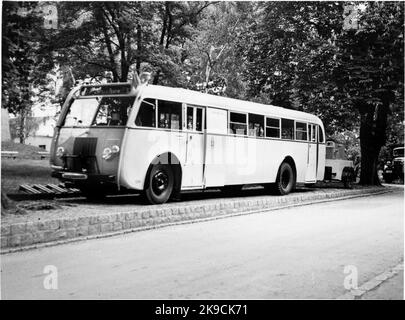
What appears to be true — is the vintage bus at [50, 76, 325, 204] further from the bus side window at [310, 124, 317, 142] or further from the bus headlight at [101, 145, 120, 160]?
the bus side window at [310, 124, 317, 142]

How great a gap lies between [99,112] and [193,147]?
270 centimetres

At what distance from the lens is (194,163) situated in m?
12.9

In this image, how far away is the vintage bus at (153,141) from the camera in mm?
11289

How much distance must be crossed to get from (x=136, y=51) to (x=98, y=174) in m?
8.28

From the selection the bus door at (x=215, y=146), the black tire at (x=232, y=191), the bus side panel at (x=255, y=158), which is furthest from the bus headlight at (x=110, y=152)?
the black tire at (x=232, y=191)

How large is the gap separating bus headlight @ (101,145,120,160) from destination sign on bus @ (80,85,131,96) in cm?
146

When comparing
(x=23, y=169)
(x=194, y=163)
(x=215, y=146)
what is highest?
(x=215, y=146)

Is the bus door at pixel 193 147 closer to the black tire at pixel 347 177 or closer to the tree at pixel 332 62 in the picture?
the tree at pixel 332 62

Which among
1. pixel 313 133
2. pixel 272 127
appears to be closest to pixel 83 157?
pixel 272 127

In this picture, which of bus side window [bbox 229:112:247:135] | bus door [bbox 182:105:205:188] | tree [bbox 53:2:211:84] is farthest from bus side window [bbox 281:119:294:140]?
tree [bbox 53:2:211:84]

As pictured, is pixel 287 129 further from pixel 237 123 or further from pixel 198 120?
pixel 198 120

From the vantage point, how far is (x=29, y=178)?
18000 millimetres

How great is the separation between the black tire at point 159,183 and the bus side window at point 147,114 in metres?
1.06
